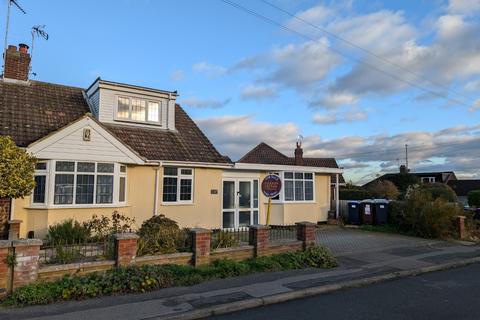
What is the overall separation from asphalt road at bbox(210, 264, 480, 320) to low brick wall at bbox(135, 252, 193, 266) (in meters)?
2.58

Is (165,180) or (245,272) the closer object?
(245,272)

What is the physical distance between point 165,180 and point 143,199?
3.64 feet

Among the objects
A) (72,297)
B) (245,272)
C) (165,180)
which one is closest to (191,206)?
(165,180)

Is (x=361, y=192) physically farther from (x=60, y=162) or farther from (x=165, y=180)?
(x=60, y=162)

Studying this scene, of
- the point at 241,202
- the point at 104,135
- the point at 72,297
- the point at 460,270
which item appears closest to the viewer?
the point at 72,297

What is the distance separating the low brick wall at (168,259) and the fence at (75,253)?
0.62 meters

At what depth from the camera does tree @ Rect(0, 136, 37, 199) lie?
397 inches

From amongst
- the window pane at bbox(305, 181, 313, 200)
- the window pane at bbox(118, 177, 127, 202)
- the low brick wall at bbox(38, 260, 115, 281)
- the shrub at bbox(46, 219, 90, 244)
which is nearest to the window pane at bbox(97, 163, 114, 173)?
the window pane at bbox(118, 177, 127, 202)

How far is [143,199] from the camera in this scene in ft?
48.0

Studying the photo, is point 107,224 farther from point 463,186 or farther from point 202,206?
point 463,186

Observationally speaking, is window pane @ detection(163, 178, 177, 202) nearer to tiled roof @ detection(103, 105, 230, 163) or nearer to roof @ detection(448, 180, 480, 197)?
tiled roof @ detection(103, 105, 230, 163)

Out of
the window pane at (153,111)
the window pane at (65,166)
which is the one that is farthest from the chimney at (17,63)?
the window pane at (65,166)

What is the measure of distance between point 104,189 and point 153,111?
4615 millimetres

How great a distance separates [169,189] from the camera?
1528cm
